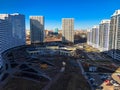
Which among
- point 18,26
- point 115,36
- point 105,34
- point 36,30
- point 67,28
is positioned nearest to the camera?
point 115,36

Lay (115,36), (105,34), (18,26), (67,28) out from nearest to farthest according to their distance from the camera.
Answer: (115,36) → (105,34) → (18,26) → (67,28)

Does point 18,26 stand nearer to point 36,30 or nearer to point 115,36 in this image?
point 36,30

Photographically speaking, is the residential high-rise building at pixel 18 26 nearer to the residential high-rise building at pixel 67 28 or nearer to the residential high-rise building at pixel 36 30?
the residential high-rise building at pixel 36 30

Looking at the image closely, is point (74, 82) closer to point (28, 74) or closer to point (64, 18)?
point (28, 74)

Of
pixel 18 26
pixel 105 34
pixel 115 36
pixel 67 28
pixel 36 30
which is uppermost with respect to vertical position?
pixel 67 28

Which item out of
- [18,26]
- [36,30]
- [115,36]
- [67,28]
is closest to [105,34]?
[115,36]

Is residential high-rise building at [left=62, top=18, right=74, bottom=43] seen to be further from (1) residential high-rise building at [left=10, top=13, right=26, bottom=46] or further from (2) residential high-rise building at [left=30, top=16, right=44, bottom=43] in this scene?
(1) residential high-rise building at [left=10, top=13, right=26, bottom=46]

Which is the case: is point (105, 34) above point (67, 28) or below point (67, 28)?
below

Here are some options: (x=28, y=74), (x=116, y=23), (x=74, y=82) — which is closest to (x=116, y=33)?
(x=116, y=23)

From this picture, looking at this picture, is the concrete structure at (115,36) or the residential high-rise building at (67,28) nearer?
the concrete structure at (115,36)

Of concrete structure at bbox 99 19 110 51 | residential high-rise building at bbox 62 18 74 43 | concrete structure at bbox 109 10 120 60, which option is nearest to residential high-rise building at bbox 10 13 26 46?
residential high-rise building at bbox 62 18 74 43

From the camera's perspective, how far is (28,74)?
4812cm

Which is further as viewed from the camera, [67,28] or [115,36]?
[67,28]

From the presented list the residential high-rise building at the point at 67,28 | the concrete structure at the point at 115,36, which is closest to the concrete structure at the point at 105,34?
the concrete structure at the point at 115,36
